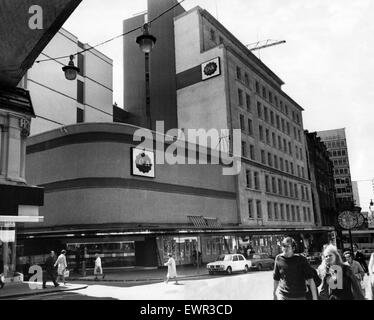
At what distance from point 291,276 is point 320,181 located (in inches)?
2460

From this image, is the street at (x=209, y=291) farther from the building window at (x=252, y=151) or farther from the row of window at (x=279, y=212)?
the building window at (x=252, y=151)

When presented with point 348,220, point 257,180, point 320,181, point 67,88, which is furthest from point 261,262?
point 320,181

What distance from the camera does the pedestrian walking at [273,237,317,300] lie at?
480cm

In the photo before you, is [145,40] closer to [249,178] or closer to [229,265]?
[229,265]

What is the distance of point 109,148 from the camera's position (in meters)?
28.8

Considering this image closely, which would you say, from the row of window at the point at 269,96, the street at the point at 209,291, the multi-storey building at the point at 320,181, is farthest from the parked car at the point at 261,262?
the multi-storey building at the point at 320,181

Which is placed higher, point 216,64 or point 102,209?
point 216,64

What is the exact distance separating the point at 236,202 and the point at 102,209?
547 inches

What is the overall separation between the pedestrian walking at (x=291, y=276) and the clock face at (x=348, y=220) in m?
2.89

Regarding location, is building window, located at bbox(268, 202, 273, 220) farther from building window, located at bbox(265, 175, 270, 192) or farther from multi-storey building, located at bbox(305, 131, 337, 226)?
multi-storey building, located at bbox(305, 131, 337, 226)

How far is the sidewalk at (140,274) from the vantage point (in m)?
21.8

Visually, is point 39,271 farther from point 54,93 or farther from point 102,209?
point 54,93
